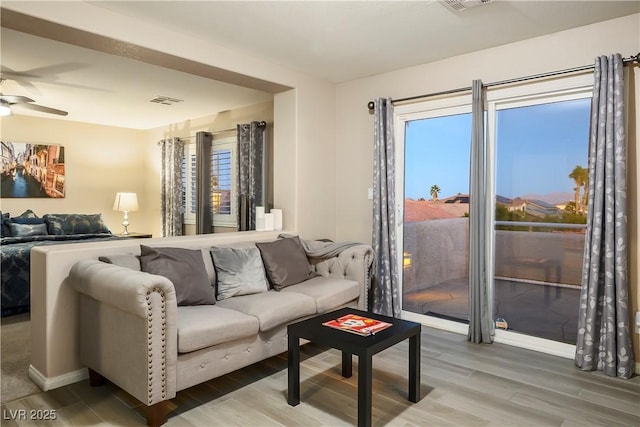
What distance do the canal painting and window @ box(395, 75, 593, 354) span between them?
5.48m

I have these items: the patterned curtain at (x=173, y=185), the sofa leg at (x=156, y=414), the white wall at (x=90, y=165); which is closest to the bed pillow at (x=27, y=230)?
the white wall at (x=90, y=165)

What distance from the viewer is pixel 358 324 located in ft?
8.57

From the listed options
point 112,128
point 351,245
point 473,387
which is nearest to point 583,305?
point 473,387

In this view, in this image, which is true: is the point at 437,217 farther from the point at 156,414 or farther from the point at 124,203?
the point at 124,203

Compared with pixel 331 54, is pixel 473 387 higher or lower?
lower

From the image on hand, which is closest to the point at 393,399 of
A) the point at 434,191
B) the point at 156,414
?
the point at 156,414

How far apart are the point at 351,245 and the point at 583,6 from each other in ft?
8.29

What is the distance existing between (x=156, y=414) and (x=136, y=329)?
18.5 inches

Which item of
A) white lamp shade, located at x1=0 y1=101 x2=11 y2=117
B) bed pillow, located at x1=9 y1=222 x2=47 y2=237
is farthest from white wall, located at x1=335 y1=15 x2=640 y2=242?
bed pillow, located at x1=9 y1=222 x2=47 y2=237

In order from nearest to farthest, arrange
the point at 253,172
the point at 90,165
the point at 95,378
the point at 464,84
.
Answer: the point at 95,378 → the point at 464,84 → the point at 253,172 → the point at 90,165

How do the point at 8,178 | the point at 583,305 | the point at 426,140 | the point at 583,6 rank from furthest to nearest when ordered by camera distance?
1. the point at 8,178
2. the point at 426,140
3. the point at 583,305
4. the point at 583,6

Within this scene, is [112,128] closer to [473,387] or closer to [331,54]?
[331,54]

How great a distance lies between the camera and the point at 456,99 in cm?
391

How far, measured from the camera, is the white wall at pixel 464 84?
9.95 ft
